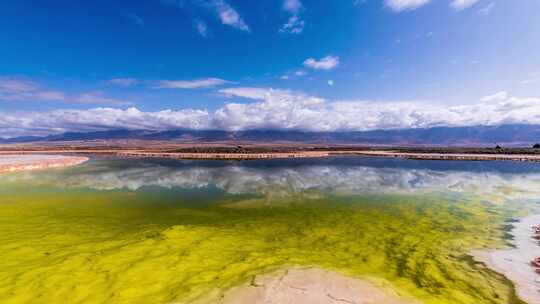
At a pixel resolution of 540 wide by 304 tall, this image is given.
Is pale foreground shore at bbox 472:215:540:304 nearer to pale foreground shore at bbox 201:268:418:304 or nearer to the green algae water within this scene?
the green algae water

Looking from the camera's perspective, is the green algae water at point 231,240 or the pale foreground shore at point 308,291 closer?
the pale foreground shore at point 308,291

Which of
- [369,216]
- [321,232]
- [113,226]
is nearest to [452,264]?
[321,232]

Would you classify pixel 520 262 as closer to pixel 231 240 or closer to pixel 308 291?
pixel 308 291

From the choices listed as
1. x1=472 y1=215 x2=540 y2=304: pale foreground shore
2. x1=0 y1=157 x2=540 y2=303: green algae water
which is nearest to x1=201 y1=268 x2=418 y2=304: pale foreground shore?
x1=0 y1=157 x2=540 y2=303: green algae water

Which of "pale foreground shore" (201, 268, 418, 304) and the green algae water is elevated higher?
"pale foreground shore" (201, 268, 418, 304)

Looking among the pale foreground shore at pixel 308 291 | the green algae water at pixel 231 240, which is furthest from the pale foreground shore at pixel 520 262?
the pale foreground shore at pixel 308 291

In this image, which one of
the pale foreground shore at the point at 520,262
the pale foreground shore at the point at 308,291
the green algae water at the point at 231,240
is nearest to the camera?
the pale foreground shore at the point at 308,291

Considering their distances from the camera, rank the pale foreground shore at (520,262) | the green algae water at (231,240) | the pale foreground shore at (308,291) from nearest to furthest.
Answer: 1. the pale foreground shore at (308,291)
2. the green algae water at (231,240)
3. the pale foreground shore at (520,262)

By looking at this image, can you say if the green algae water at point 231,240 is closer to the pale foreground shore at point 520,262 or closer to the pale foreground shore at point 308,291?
the pale foreground shore at point 520,262
